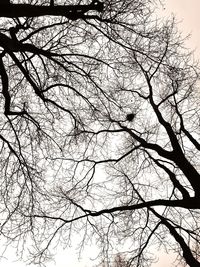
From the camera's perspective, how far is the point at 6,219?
28.8ft

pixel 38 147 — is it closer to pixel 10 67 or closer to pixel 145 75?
pixel 10 67

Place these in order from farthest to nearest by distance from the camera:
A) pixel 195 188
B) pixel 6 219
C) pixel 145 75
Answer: pixel 145 75 → pixel 6 219 → pixel 195 188

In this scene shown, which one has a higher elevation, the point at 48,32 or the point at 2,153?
the point at 48,32

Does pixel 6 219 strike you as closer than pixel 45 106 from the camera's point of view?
Yes

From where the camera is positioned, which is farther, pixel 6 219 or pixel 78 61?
pixel 78 61

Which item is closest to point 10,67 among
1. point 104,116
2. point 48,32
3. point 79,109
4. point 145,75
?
point 48,32

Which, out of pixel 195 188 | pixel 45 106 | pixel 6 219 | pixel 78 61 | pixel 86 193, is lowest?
pixel 195 188

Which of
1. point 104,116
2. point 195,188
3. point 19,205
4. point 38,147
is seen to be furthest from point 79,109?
point 195,188

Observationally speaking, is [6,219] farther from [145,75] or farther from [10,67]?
[145,75]

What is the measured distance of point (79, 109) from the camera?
393 inches

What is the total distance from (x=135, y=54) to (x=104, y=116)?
1.73 m

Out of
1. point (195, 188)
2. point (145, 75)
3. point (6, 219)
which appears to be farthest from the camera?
point (145, 75)

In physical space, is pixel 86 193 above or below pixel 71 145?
below

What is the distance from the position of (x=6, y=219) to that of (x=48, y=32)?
4.54 m
